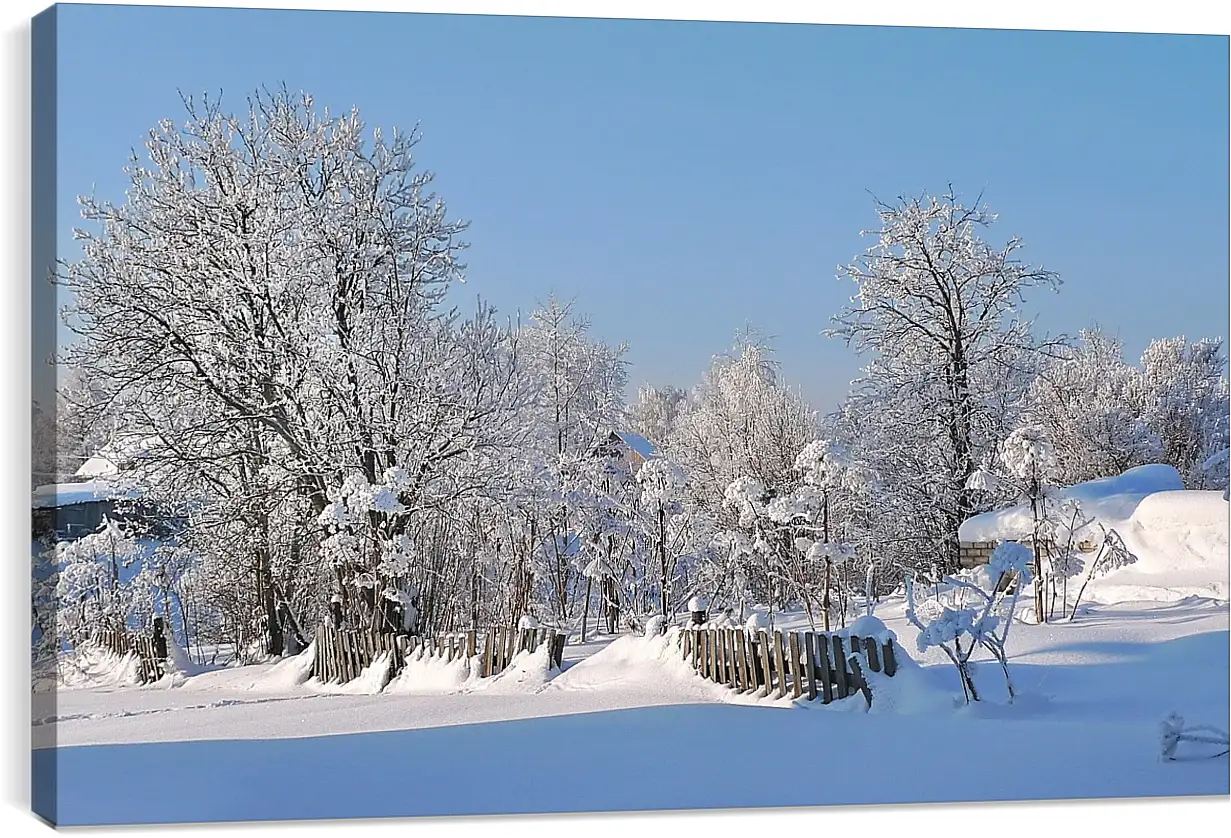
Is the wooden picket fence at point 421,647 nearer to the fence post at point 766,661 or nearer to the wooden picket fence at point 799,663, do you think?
the wooden picket fence at point 799,663

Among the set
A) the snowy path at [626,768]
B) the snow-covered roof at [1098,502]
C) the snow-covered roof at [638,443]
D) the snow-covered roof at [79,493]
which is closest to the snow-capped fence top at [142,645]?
the snowy path at [626,768]

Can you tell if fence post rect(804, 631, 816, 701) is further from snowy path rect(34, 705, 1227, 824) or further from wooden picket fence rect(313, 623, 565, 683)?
wooden picket fence rect(313, 623, 565, 683)

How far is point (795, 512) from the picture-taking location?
7.99m

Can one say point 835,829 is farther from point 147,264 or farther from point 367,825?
point 147,264

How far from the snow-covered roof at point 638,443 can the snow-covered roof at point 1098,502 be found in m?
1.71

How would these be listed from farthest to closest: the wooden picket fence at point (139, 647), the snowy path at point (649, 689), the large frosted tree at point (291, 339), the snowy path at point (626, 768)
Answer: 1. the large frosted tree at point (291, 339)
2. the snowy path at point (649, 689)
3. the wooden picket fence at point (139, 647)
4. the snowy path at point (626, 768)

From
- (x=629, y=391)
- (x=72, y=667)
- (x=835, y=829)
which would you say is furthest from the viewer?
(x=629, y=391)

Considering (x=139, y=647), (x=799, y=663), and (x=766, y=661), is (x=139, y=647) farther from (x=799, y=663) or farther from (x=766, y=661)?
(x=799, y=663)

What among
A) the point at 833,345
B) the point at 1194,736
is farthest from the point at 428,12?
the point at 1194,736

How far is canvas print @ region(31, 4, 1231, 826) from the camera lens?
714 centimetres

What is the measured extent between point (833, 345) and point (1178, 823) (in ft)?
9.47

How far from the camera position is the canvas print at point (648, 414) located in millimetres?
7145

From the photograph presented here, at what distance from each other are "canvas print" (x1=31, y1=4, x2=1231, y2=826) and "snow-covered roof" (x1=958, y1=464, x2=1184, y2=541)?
0.02 meters

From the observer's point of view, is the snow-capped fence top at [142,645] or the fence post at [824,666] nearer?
the snow-capped fence top at [142,645]
